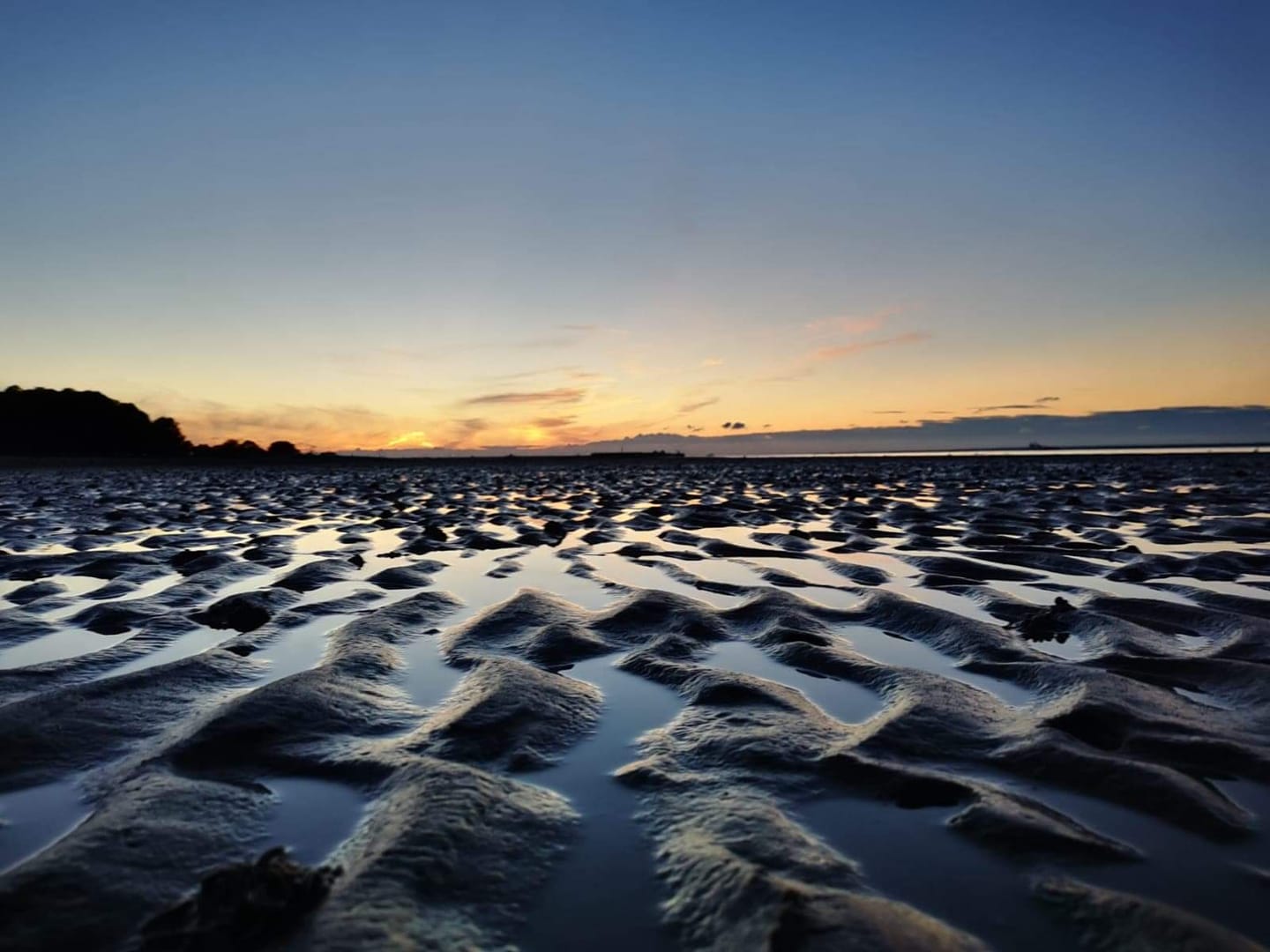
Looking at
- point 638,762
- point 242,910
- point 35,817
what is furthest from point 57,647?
point 638,762

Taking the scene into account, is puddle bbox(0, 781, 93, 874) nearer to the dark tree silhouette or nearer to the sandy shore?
the sandy shore

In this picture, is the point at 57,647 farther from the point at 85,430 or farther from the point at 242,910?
the point at 85,430

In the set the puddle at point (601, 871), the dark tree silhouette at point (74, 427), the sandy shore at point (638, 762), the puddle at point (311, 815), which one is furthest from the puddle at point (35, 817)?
the dark tree silhouette at point (74, 427)

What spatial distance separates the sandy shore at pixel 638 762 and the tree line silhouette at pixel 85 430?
79973 mm

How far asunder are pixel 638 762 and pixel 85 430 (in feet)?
311

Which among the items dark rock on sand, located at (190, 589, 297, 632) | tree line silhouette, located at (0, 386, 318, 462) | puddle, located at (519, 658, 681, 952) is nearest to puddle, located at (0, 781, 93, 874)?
puddle, located at (519, 658, 681, 952)

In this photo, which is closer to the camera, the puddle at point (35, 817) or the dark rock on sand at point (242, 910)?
the dark rock on sand at point (242, 910)

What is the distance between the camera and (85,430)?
7719 cm

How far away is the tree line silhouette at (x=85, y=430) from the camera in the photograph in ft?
245

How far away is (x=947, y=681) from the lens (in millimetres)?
3779

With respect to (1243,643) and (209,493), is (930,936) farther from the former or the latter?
(209,493)

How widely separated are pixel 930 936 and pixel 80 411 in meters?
97.0

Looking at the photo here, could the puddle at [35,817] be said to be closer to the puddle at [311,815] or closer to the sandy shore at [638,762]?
the sandy shore at [638,762]

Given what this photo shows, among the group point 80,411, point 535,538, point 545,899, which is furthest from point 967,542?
point 80,411
